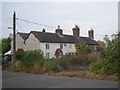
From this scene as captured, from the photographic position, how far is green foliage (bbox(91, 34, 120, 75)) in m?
11.8

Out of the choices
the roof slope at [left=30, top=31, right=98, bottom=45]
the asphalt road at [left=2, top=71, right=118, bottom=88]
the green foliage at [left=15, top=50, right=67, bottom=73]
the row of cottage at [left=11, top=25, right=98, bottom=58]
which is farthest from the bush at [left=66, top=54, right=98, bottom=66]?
the roof slope at [left=30, top=31, right=98, bottom=45]

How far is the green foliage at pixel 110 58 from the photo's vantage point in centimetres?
1177

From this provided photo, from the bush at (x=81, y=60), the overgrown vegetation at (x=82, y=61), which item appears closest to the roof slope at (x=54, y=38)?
the overgrown vegetation at (x=82, y=61)

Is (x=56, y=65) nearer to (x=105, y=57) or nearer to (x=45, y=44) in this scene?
(x=105, y=57)

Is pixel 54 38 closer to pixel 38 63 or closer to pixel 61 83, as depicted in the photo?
pixel 38 63

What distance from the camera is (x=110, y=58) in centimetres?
1203

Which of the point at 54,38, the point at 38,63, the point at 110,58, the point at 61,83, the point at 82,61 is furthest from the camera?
the point at 54,38

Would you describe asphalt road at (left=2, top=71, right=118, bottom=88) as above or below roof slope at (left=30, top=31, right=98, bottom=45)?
below

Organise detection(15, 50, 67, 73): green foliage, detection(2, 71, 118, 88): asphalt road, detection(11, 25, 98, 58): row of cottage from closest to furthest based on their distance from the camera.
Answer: detection(2, 71, 118, 88): asphalt road, detection(15, 50, 67, 73): green foliage, detection(11, 25, 98, 58): row of cottage

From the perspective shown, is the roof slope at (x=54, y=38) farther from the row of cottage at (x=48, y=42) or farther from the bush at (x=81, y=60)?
the bush at (x=81, y=60)

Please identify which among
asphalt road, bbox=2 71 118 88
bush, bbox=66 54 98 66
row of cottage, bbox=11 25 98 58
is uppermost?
row of cottage, bbox=11 25 98 58

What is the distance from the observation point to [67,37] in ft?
148

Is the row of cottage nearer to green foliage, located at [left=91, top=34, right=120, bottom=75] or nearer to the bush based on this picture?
the bush

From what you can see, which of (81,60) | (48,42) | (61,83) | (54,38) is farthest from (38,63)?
(54,38)
